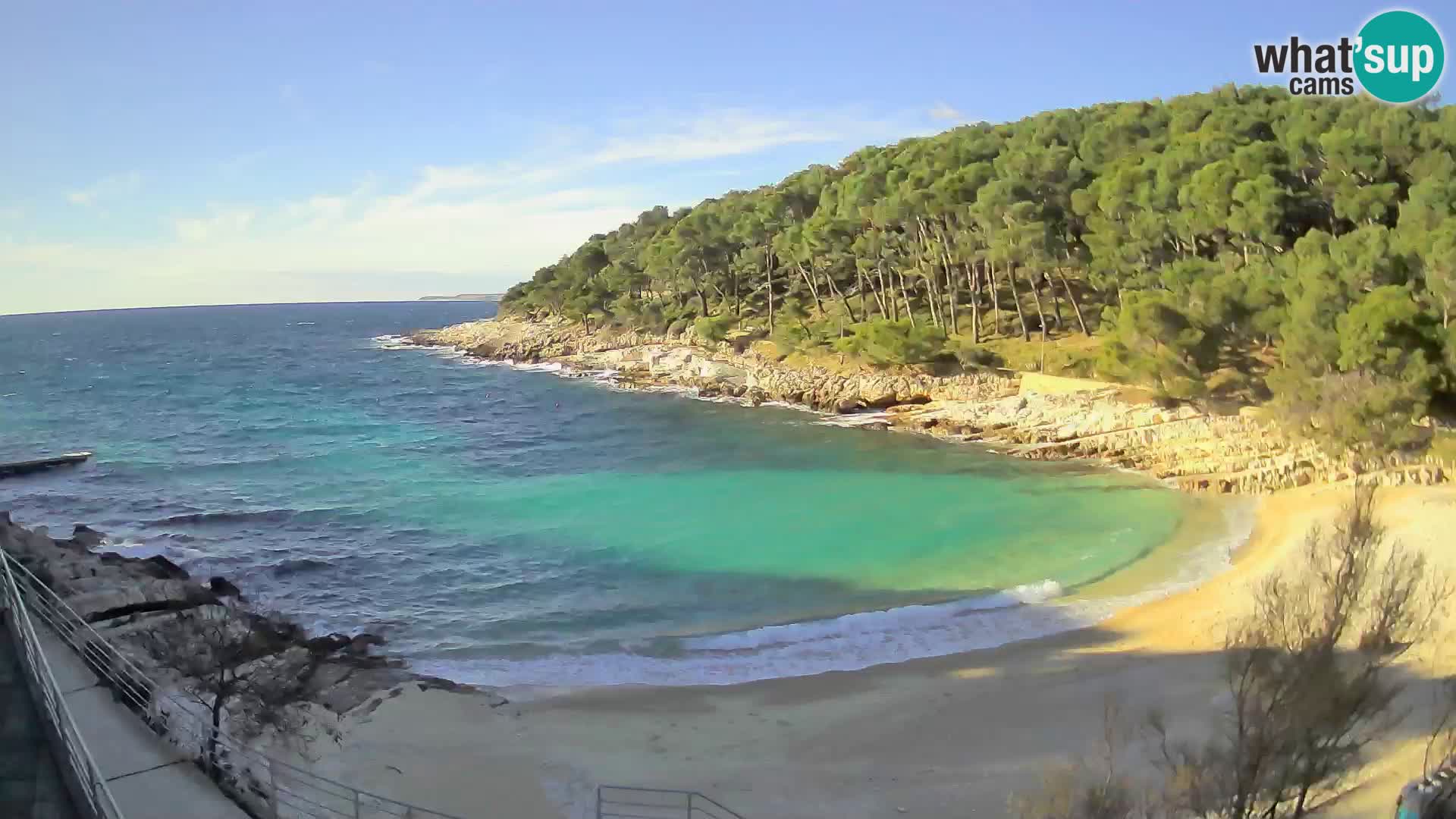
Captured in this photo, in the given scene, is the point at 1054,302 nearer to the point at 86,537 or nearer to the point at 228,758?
the point at 86,537

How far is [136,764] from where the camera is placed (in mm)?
8086

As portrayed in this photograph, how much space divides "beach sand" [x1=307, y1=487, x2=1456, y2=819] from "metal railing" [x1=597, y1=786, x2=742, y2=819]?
0.21 m

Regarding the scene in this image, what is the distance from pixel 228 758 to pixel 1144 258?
3807 cm

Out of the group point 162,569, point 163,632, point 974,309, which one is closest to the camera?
point 163,632

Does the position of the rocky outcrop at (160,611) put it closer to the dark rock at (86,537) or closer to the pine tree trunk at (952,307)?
the dark rock at (86,537)

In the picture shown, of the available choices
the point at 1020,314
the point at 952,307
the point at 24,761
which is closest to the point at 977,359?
the point at 1020,314

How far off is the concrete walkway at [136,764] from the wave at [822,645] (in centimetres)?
594

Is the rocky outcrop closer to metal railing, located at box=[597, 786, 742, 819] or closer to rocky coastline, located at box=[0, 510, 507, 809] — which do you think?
rocky coastline, located at box=[0, 510, 507, 809]

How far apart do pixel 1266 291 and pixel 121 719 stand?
32.2 m

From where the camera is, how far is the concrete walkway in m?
7.49

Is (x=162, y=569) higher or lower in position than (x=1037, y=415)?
lower

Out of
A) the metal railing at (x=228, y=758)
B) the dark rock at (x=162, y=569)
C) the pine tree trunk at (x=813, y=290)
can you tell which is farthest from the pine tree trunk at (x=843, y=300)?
the metal railing at (x=228, y=758)

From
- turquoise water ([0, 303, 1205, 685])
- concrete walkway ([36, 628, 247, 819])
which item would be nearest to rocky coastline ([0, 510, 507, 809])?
concrete walkway ([36, 628, 247, 819])

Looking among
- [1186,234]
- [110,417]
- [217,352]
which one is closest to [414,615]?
[1186,234]
